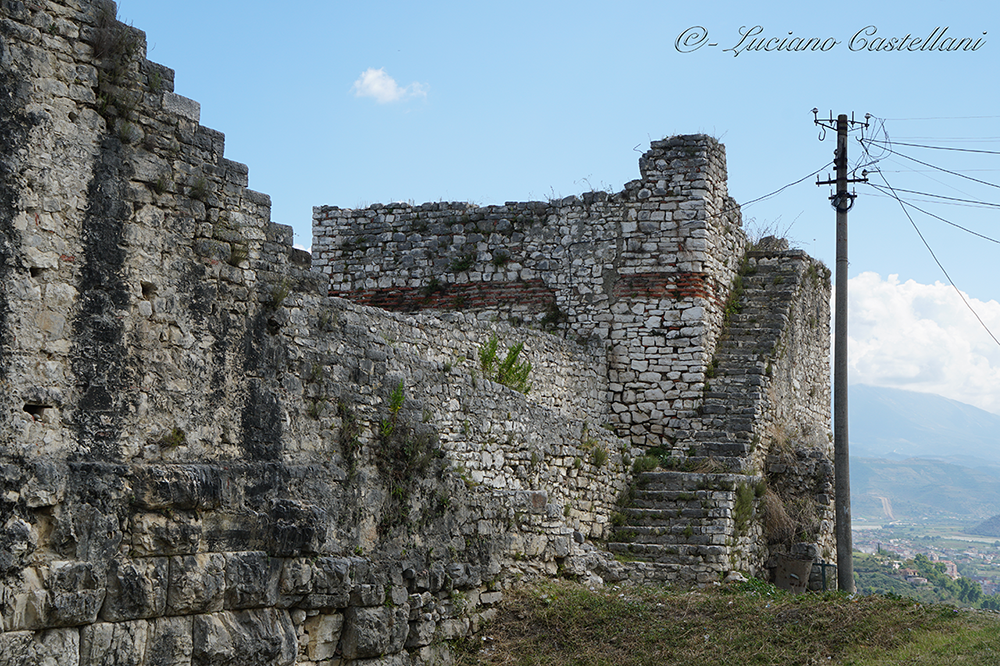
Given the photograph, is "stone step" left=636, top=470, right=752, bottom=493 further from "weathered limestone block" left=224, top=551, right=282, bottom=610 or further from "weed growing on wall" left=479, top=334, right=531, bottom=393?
"weathered limestone block" left=224, top=551, right=282, bottom=610

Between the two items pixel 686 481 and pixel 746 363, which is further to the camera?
pixel 746 363

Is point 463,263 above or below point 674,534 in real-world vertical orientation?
above

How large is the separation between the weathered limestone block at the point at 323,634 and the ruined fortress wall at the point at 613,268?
9.36 metres

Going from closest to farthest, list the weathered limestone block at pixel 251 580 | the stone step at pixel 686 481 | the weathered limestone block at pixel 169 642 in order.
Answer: the weathered limestone block at pixel 169 642, the weathered limestone block at pixel 251 580, the stone step at pixel 686 481

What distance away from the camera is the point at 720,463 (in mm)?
15117

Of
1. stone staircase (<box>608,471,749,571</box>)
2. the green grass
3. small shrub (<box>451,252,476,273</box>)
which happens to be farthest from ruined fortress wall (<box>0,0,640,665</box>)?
small shrub (<box>451,252,476,273</box>)

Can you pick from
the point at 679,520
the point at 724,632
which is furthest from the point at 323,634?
the point at 679,520

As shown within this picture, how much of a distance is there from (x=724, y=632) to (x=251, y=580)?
4.54 metres

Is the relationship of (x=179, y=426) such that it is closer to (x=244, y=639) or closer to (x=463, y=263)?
(x=244, y=639)

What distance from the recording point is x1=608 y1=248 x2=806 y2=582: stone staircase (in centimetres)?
1354

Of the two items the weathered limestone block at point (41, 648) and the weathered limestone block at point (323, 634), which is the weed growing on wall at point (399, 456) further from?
the weathered limestone block at point (41, 648)

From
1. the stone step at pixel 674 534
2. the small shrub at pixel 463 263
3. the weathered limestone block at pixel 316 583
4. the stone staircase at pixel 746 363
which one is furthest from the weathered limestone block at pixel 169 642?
the small shrub at pixel 463 263

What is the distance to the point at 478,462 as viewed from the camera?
12.1 meters

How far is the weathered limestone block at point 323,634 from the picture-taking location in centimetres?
745
